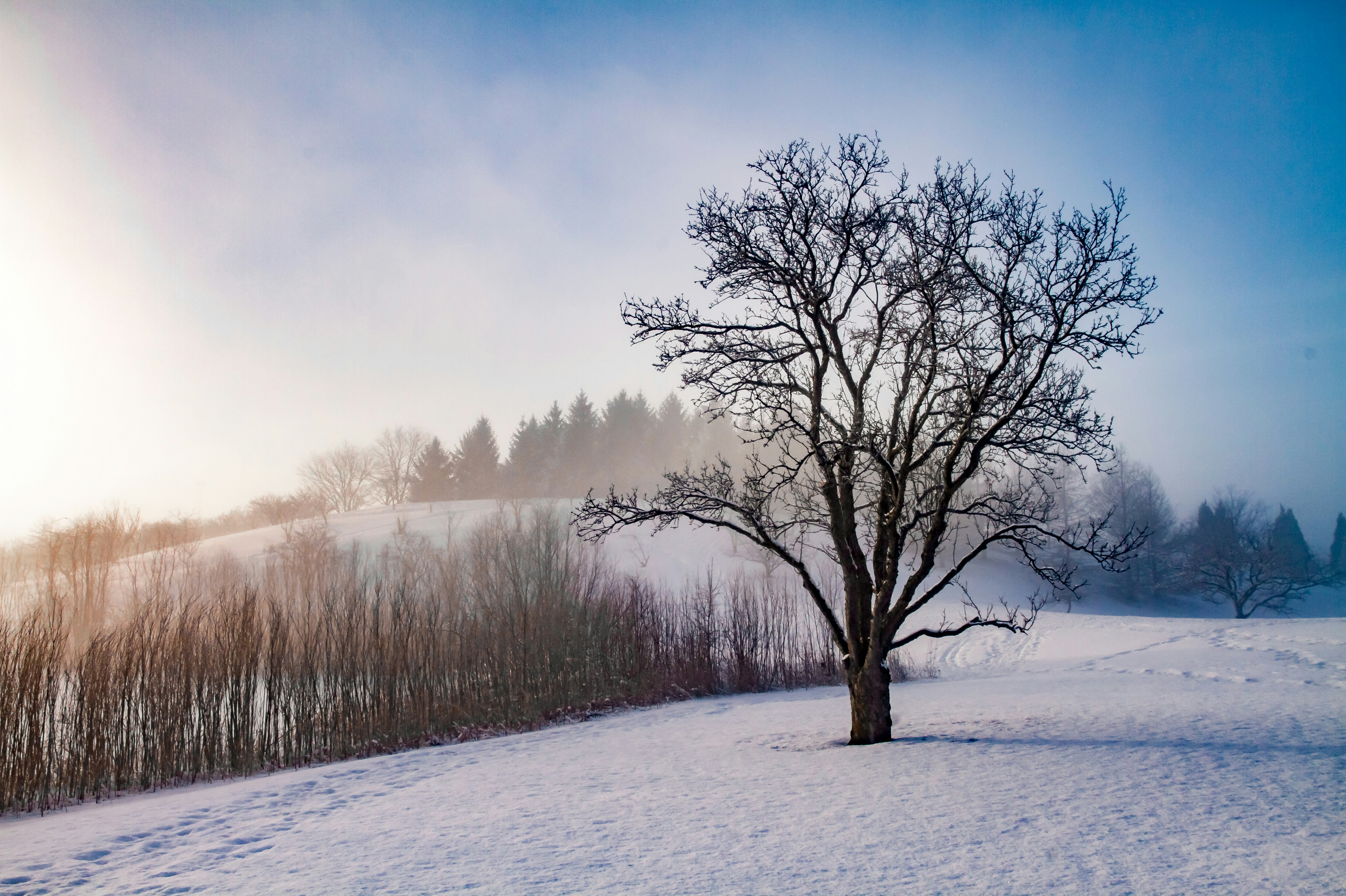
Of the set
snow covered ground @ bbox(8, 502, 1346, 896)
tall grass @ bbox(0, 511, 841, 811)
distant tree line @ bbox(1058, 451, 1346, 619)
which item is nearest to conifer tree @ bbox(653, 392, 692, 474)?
distant tree line @ bbox(1058, 451, 1346, 619)

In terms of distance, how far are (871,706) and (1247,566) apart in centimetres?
4727

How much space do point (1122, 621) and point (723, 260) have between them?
26381 millimetres

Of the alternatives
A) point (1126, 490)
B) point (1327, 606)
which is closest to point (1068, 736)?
point (1126, 490)

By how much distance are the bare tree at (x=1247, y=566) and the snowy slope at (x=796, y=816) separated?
39.8m

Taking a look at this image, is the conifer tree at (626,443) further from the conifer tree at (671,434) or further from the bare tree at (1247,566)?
the bare tree at (1247,566)

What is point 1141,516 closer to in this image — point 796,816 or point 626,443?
point 626,443

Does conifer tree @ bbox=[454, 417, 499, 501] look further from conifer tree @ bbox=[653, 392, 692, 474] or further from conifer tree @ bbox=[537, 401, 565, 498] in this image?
conifer tree @ bbox=[653, 392, 692, 474]

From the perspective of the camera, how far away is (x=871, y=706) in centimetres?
671

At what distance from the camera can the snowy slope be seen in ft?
11.0

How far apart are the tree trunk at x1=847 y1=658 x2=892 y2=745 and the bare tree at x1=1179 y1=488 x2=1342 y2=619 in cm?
4389

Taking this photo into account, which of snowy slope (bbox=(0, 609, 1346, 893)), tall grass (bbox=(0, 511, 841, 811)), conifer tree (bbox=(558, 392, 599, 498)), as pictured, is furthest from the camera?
conifer tree (bbox=(558, 392, 599, 498))

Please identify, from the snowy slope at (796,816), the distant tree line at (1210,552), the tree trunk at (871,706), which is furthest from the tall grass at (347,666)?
the distant tree line at (1210,552)

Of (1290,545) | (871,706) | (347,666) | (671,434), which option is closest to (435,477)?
(671,434)

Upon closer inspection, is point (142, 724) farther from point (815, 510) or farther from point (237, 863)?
point (815, 510)
